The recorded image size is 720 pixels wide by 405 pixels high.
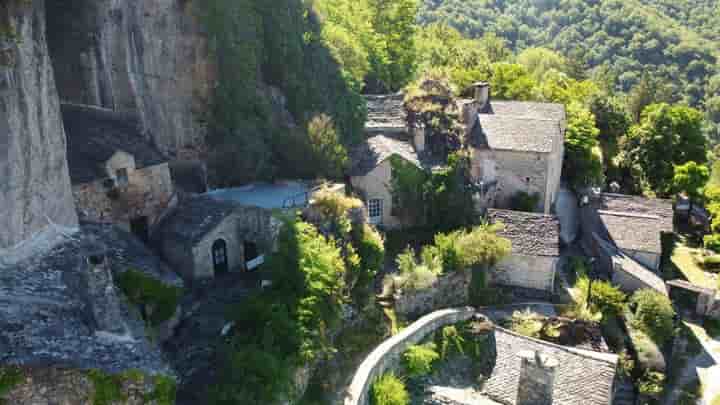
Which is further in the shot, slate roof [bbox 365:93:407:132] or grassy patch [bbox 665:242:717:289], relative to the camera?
grassy patch [bbox 665:242:717:289]

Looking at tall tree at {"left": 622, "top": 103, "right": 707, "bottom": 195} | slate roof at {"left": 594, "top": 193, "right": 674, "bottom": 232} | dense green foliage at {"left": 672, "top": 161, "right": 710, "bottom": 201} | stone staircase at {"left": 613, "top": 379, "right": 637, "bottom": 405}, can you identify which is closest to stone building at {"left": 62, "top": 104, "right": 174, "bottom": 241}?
stone staircase at {"left": 613, "top": 379, "right": 637, "bottom": 405}

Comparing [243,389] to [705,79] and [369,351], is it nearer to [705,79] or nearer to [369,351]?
[369,351]

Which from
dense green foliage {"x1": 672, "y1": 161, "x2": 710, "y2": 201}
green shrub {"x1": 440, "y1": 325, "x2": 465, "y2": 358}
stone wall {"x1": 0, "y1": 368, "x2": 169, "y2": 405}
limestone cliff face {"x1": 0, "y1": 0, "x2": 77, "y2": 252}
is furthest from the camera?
dense green foliage {"x1": 672, "y1": 161, "x2": 710, "y2": 201}

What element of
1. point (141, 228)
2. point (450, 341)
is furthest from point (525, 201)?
point (141, 228)

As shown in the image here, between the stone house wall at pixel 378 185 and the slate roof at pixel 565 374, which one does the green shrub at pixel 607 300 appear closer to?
the slate roof at pixel 565 374

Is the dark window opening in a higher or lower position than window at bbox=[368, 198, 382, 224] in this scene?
higher

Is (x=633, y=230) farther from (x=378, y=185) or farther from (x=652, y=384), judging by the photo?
(x=378, y=185)

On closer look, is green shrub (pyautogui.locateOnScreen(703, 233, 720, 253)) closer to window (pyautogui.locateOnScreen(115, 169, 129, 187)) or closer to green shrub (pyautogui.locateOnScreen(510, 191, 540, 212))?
green shrub (pyautogui.locateOnScreen(510, 191, 540, 212))
